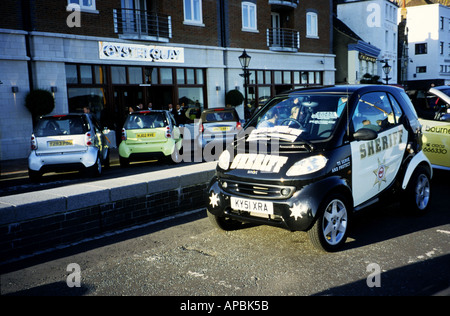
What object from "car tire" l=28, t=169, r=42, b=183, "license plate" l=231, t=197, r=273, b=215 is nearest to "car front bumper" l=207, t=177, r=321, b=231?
"license plate" l=231, t=197, r=273, b=215

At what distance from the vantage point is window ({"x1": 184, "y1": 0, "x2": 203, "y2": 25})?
21.5 m

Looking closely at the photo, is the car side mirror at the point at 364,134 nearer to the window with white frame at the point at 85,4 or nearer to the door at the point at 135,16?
the window with white frame at the point at 85,4

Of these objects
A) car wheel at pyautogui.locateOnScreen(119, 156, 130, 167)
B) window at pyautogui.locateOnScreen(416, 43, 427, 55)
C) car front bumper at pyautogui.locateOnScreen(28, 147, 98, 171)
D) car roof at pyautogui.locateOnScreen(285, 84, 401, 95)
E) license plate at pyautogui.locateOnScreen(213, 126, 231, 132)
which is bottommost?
car wheel at pyautogui.locateOnScreen(119, 156, 130, 167)

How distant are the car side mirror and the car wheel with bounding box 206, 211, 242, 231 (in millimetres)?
1921

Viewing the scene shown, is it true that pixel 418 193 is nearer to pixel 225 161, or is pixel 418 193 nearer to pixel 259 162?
pixel 259 162

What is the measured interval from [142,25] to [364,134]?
17051 millimetres

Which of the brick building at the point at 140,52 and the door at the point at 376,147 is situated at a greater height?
the brick building at the point at 140,52

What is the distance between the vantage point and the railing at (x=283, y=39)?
26.2 metres

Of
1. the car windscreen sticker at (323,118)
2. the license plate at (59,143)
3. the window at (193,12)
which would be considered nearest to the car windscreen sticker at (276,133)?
the car windscreen sticker at (323,118)

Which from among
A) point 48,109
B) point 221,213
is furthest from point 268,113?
point 48,109

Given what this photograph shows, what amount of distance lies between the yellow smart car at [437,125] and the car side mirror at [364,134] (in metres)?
3.95

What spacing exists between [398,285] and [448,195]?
13.9 feet

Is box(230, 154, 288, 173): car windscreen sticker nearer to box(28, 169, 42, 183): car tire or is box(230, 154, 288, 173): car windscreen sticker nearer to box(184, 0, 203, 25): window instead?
box(28, 169, 42, 183): car tire

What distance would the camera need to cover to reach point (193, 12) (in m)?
21.8
